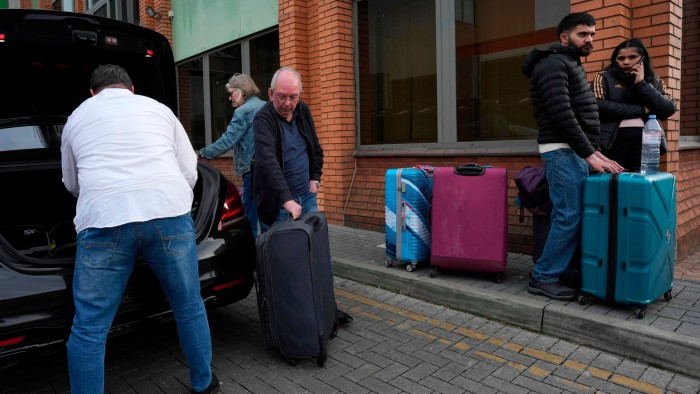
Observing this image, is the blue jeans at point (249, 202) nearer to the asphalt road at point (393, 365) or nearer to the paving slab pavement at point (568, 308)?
the paving slab pavement at point (568, 308)

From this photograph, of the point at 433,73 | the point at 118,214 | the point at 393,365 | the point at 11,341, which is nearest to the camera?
the point at 118,214

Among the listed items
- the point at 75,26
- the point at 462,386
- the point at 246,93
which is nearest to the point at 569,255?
the point at 462,386

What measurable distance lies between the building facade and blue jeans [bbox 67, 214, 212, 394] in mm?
3798

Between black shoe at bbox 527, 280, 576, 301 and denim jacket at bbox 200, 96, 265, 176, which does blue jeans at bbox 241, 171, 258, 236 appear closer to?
denim jacket at bbox 200, 96, 265, 176

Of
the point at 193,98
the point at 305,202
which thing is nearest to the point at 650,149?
the point at 305,202

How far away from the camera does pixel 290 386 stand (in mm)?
2982

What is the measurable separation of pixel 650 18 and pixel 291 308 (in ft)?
13.0

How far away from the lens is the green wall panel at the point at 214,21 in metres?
8.72

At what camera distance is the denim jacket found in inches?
191

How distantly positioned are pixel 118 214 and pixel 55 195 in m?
2.09

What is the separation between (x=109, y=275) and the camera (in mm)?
2512

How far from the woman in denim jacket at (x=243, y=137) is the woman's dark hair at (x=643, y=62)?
3.03m

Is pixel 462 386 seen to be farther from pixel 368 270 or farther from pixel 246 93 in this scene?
pixel 246 93

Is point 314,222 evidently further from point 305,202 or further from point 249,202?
point 249,202
